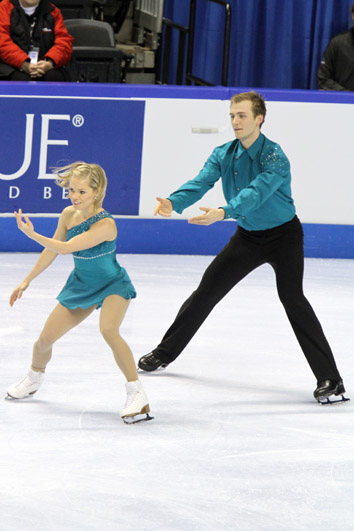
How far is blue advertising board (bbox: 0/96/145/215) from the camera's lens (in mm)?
7129

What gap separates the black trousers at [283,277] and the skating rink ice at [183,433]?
0.26 metres

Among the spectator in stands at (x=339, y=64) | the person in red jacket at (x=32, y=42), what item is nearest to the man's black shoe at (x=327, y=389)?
the person in red jacket at (x=32, y=42)

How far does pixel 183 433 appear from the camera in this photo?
4.12m

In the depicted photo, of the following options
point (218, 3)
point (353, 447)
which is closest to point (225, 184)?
point (353, 447)

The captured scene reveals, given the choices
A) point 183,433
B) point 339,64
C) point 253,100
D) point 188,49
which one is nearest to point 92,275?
point 183,433

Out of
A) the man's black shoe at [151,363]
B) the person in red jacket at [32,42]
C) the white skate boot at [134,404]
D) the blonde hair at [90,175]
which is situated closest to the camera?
the blonde hair at [90,175]

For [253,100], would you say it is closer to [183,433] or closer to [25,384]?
[183,433]

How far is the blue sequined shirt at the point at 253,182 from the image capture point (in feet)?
14.3

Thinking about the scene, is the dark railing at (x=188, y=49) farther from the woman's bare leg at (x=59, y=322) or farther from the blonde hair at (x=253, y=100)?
the woman's bare leg at (x=59, y=322)

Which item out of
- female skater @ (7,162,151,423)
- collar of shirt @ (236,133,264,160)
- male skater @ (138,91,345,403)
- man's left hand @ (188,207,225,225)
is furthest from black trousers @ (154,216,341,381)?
female skater @ (7,162,151,423)

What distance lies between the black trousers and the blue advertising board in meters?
2.71

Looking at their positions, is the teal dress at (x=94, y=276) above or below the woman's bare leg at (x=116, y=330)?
above

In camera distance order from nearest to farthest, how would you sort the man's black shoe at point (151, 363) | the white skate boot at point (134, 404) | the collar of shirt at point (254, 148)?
the white skate boot at point (134, 404), the collar of shirt at point (254, 148), the man's black shoe at point (151, 363)

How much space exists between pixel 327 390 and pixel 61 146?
3.37m
